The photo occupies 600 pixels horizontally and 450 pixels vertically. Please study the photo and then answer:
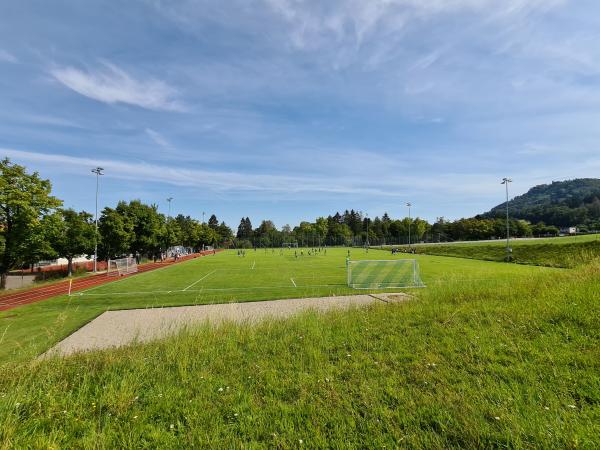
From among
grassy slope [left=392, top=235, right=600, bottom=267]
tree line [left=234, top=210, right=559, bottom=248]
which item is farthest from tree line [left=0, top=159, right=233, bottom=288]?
tree line [left=234, top=210, right=559, bottom=248]

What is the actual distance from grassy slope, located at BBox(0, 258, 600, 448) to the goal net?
3566cm

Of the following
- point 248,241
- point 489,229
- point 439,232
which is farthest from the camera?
point 248,241

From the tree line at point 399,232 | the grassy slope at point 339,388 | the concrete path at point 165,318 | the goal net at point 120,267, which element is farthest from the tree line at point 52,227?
the tree line at point 399,232

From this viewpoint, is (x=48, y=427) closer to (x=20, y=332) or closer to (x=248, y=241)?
(x=20, y=332)

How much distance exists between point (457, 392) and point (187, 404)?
370 cm

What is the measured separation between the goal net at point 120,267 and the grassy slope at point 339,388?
35.7m

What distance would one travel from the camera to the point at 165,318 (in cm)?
1302

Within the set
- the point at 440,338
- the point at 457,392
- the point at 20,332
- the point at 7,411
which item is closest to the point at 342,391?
the point at 457,392

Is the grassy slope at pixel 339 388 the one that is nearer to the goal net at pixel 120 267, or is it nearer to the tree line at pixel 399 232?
the goal net at pixel 120 267

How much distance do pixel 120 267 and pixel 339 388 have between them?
40.4 meters

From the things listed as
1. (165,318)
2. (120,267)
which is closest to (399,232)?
(120,267)

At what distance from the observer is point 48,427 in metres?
3.85

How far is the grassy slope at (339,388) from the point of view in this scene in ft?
11.9

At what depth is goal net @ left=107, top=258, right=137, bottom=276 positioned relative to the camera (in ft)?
124
